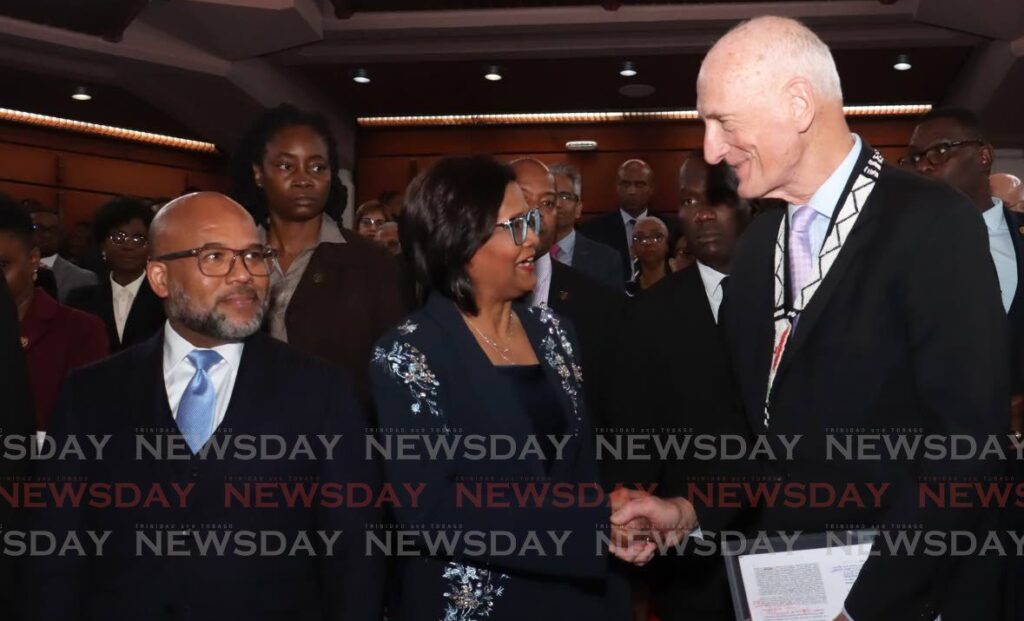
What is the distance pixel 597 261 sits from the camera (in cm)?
503

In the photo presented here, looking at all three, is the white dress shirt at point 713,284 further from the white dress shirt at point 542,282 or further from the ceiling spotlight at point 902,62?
the ceiling spotlight at point 902,62

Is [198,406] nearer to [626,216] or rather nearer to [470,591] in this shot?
[470,591]

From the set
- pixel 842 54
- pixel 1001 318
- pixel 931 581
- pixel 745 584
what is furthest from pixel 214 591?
pixel 842 54

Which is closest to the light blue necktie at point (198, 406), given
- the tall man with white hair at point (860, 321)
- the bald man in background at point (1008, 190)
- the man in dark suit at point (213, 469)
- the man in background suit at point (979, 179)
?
the man in dark suit at point (213, 469)

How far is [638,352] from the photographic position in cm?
327

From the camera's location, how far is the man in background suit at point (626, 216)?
22.1 ft

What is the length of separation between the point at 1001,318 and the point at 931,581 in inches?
16.5

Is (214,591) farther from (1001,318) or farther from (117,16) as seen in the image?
(117,16)

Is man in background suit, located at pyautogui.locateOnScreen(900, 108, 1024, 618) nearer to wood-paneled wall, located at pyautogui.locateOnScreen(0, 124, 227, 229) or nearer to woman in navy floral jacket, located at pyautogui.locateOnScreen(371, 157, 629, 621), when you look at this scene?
woman in navy floral jacket, located at pyautogui.locateOnScreen(371, 157, 629, 621)

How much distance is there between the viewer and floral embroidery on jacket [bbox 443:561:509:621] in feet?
7.18

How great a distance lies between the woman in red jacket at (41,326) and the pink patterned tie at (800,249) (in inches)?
104

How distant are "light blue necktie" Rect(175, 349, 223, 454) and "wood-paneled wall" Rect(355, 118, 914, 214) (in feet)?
30.7

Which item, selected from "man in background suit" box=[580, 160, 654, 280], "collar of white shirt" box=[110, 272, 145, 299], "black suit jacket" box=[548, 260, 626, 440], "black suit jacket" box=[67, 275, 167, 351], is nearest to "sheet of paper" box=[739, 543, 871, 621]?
"black suit jacket" box=[548, 260, 626, 440]

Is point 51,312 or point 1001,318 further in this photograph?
point 51,312
